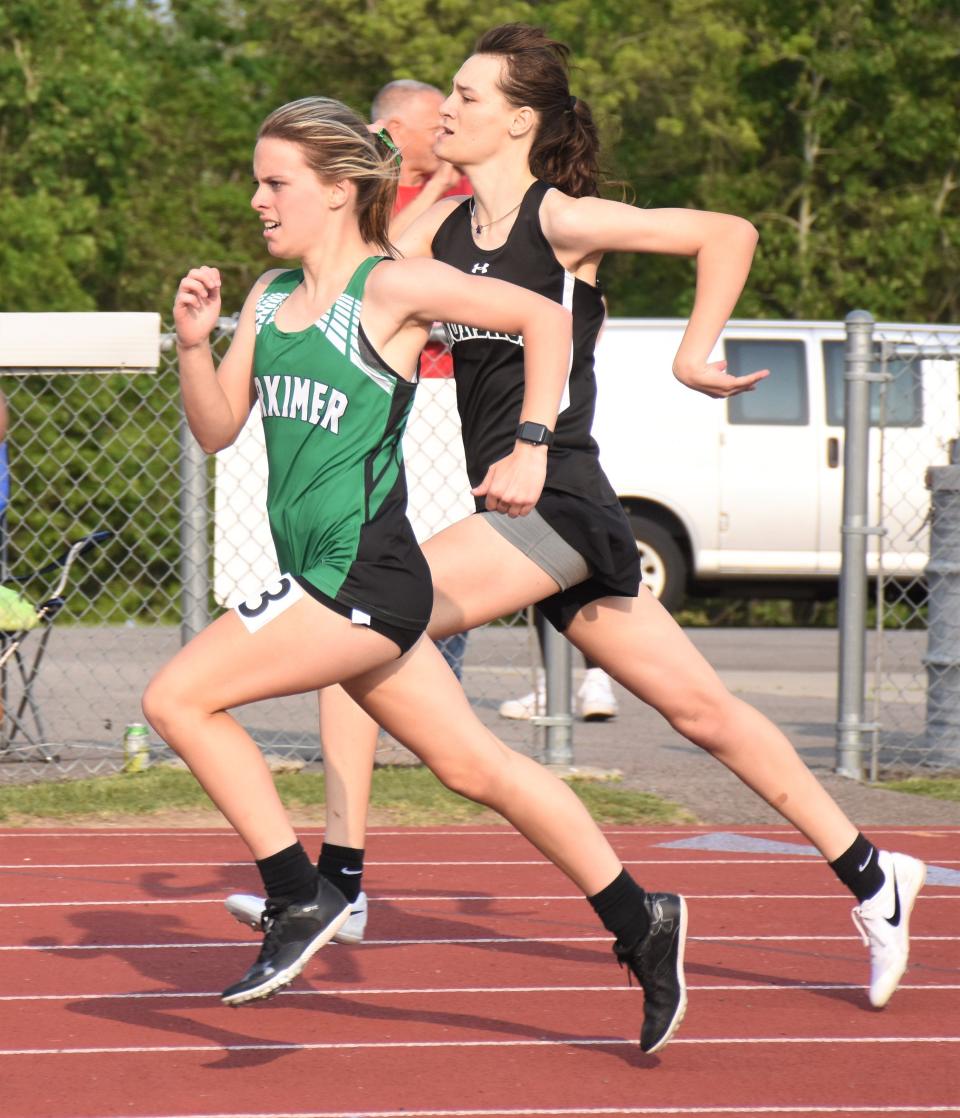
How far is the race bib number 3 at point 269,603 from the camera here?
145 inches

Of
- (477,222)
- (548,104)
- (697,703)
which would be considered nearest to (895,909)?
(697,703)

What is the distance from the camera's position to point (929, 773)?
8.31 metres

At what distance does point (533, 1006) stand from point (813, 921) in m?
1.27

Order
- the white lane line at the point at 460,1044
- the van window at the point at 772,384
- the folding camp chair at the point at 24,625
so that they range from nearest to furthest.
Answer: the white lane line at the point at 460,1044 → the folding camp chair at the point at 24,625 → the van window at the point at 772,384

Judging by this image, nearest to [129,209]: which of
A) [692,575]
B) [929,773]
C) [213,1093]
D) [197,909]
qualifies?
[692,575]

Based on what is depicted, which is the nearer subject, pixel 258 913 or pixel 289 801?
pixel 258 913

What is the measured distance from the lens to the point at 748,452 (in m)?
14.6

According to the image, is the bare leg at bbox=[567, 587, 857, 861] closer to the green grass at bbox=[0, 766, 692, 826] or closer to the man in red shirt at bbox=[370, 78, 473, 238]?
the green grass at bbox=[0, 766, 692, 826]

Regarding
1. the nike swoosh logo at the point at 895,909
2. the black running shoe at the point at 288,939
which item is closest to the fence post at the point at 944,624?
the nike swoosh logo at the point at 895,909

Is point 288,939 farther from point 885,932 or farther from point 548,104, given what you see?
point 548,104

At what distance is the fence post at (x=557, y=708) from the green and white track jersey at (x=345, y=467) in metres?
4.17

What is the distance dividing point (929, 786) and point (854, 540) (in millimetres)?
1026

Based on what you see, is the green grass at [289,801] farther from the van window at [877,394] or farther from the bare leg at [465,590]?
the van window at [877,394]

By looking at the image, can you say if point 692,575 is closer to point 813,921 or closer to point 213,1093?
point 813,921
